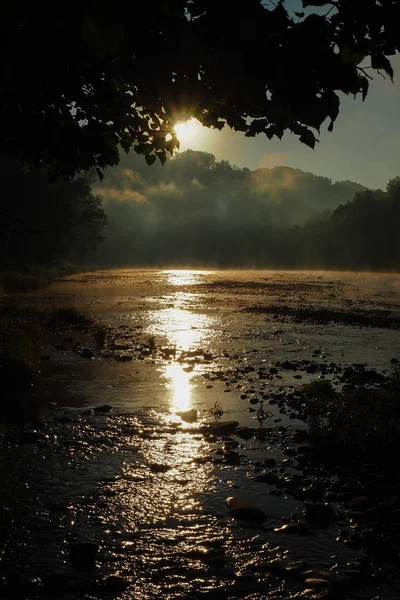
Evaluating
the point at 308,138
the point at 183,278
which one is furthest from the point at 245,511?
the point at 183,278

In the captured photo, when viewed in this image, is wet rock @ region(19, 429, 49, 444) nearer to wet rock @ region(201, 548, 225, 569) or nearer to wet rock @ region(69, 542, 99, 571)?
wet rock @ region(69, 542, 99, 571)

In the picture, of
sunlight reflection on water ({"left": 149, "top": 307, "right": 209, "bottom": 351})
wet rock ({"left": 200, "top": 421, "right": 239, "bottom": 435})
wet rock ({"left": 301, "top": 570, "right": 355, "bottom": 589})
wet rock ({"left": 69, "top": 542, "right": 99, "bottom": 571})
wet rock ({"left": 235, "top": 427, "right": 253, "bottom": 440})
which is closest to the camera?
wet rock ({"left": 301, "top": 570, "right": 355, "bottom": 589})

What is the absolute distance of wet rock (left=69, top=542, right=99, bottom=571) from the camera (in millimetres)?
5770

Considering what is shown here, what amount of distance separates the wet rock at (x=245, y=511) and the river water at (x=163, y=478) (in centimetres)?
10

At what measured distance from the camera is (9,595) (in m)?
5.22

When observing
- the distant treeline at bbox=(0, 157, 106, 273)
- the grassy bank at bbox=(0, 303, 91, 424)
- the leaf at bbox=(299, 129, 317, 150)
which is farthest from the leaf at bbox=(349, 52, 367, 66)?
the distant treeline at bbox=(0, 157, 106, 273)

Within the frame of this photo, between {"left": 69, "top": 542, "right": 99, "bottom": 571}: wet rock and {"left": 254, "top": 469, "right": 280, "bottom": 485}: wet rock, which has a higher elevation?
{"left": 254, "top": 469, "right": 280, "bottom": 485}: wet rock

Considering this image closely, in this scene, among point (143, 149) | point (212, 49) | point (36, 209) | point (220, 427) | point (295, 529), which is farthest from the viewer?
point (36, 209)

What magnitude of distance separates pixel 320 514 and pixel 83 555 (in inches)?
108

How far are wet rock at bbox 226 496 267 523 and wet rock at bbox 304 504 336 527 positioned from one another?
52 cm

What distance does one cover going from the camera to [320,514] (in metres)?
6.88

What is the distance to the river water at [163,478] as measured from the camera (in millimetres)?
5652

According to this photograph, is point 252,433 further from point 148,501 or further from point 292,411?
point 148,501

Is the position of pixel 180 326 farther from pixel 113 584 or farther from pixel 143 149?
pixel 113 584
